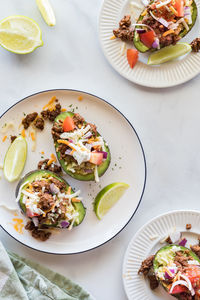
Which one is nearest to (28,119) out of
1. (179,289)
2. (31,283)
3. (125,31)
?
(125,31)

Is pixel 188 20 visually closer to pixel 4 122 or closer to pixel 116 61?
pixel 116 61

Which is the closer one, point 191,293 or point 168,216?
point 191,293

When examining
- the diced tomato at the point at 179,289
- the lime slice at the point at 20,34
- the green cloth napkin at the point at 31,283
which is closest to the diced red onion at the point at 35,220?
the green cloth napkin at the point at 31,283

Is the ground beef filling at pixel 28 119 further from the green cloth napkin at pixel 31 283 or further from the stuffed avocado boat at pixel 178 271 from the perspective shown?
the stuffed avocado boat at pixel 178 271

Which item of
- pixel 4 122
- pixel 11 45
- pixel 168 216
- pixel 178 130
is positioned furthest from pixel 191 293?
pixel 11 45

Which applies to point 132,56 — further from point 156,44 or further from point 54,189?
point 54,189

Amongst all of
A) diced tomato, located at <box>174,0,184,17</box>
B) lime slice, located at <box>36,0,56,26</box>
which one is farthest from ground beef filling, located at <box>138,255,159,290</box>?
lime slice, located at <box>36,0,56,26</box>
